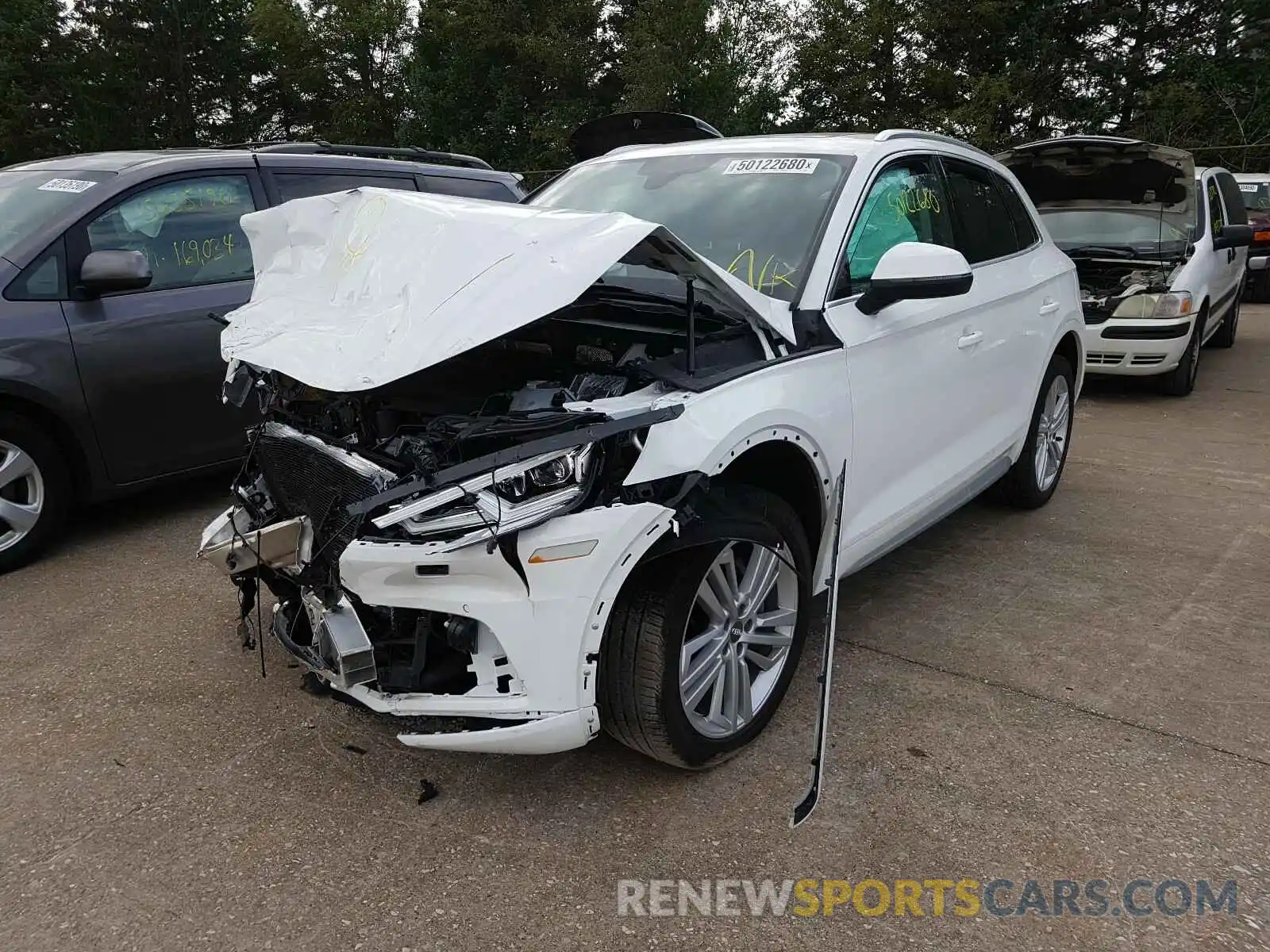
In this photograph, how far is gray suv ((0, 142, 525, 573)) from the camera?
161 inches

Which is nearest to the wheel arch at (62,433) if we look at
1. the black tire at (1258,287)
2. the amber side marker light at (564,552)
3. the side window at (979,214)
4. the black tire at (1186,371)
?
the amber side marker light at (564,552)

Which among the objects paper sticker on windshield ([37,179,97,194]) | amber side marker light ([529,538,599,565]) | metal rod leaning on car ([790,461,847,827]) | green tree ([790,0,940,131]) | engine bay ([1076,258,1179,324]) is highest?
green tree ([790,0,940,131])

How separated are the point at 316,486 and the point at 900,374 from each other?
197 centimetres

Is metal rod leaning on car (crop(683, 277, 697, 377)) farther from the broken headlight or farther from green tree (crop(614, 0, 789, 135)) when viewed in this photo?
green tree (crop(614, 0, 789, 135))

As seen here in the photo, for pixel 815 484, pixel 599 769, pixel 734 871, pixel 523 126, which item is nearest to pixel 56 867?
pixel 599 769

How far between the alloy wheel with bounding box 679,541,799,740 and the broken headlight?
20.0 inches

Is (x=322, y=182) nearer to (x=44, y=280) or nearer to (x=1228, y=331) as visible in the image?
(x=44, y=280)

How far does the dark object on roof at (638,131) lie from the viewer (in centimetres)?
428

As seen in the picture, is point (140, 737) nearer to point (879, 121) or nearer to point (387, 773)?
point (387, 773)

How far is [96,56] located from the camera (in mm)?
27094

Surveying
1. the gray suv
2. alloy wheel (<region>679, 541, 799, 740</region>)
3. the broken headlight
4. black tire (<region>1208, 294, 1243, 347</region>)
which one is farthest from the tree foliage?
the broken headlight

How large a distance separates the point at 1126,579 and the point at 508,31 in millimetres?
23220

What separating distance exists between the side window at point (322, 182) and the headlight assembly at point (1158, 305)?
5766 mm

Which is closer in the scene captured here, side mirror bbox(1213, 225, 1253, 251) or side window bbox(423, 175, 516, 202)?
side window bbox(423, 175, 516, 202)
